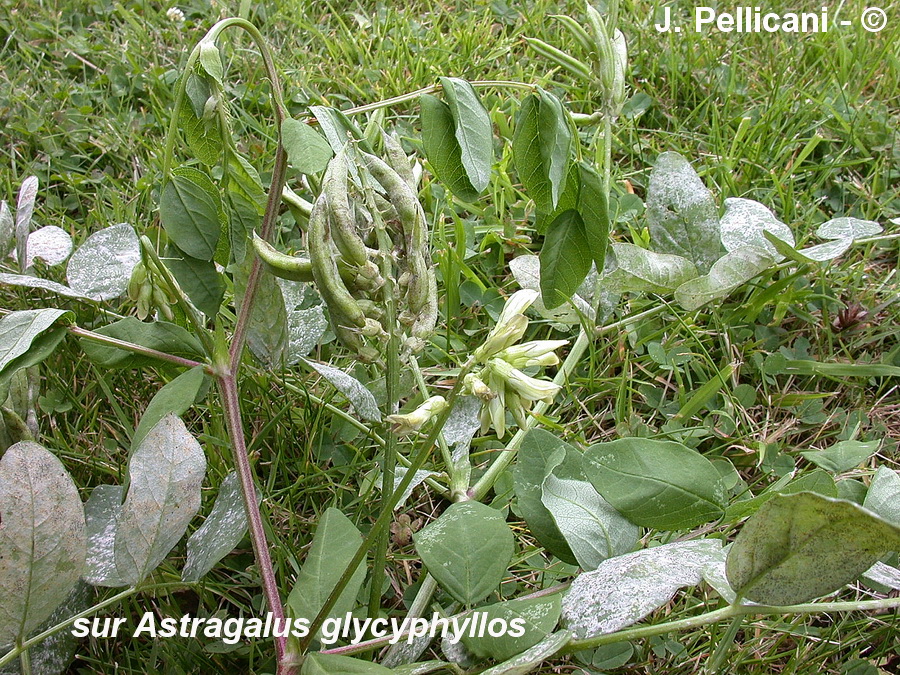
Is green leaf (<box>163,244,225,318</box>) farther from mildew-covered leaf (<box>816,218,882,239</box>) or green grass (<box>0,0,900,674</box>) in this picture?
mildew-covered leaf (<box>816,218,882,239</box>)

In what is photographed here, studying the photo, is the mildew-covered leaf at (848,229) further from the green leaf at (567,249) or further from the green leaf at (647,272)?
the green leaf at (567,249)

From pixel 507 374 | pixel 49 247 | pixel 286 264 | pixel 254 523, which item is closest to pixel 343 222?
pixel 286 264

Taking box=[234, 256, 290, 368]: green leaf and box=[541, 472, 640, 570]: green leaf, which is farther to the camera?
box=[234, 256, 290, 368]: green leaf

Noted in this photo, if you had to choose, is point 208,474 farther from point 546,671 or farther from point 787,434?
point 787,434

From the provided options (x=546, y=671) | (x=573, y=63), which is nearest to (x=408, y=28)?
(x=573, y=63)

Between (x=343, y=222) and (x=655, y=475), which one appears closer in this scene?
(x=343, y=222)

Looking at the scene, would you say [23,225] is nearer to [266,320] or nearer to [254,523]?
[266,320]

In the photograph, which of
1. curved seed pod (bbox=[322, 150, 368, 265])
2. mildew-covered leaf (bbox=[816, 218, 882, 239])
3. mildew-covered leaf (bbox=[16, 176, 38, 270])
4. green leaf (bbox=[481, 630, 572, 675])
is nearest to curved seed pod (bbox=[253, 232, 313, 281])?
curved seed pod (bbox=[322, 150, 368, 265])
